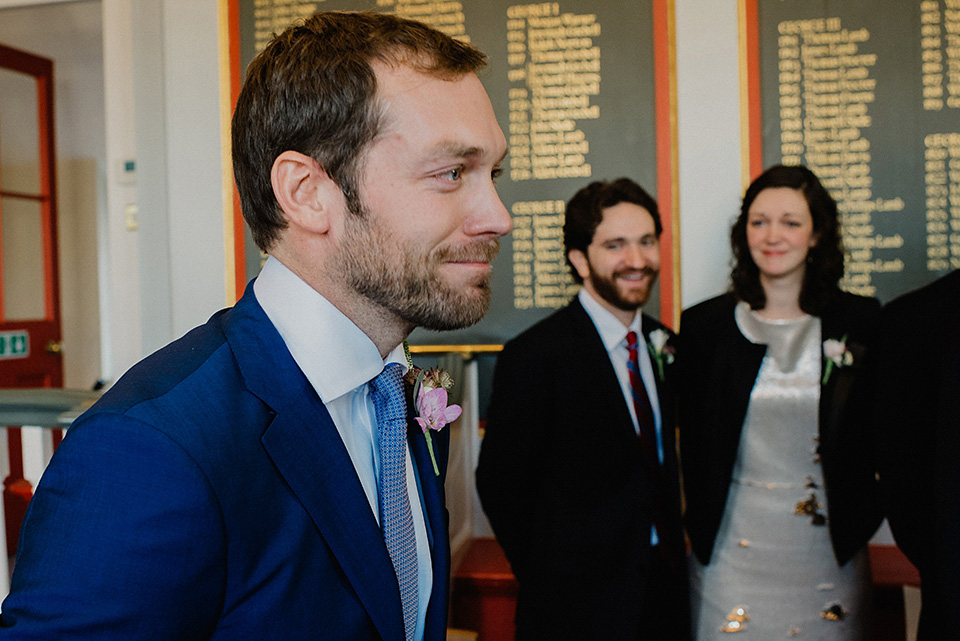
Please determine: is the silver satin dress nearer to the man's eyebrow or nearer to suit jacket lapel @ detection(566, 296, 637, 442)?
suit jacket lapel @ detection(566, 296, 637, 442)

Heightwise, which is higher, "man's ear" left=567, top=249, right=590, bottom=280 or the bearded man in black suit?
"man's ear" left=567, top=249, right=590, bottom=280

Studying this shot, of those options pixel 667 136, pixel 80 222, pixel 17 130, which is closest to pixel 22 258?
pixel 17 130

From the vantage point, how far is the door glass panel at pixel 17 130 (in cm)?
452

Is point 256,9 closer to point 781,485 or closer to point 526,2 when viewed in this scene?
point 526,2

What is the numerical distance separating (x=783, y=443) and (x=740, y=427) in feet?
0.39

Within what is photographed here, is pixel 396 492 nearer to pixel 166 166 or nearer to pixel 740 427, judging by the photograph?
pixel 740 427

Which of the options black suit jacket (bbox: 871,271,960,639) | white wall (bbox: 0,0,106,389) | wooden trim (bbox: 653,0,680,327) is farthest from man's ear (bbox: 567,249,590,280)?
white wall (bbox: 0,0,106,389)

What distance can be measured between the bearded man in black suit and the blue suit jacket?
1282mm

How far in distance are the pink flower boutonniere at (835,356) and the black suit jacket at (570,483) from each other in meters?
0.44

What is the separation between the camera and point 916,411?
1703mm

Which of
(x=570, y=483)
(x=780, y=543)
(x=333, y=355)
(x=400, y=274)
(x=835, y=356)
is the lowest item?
(x=780, y=543)

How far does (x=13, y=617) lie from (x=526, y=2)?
2681 mm

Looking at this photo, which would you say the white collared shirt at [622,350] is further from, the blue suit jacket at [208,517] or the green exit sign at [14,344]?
the green exit sign at [14,344]

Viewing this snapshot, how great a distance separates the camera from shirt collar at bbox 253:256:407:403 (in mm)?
905
